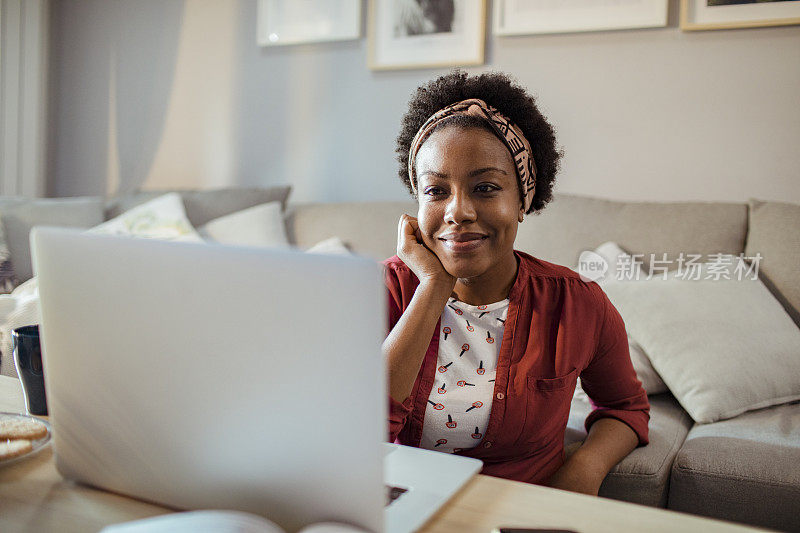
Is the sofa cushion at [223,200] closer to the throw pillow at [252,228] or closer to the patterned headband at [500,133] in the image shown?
the throw pillow at [252,228]

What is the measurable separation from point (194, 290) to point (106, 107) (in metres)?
3.40

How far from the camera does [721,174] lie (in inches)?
94.8

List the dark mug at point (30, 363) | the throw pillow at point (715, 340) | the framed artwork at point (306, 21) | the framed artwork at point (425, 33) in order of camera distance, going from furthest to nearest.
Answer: the framed artwork at point (306, 21), the framed artwork at point (425, 33), the throw pillow at point (715, 340), the dark mug at point (30, 363)

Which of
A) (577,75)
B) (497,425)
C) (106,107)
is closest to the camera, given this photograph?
(497,425)

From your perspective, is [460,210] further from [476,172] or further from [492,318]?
[492,318]

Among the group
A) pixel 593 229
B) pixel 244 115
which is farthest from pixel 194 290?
pixel 244 115

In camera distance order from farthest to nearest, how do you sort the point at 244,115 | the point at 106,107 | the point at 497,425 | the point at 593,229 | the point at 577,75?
the point at 106,107
the point at 244,115
the point at 577,75
the point at 593,229
the point at 497,425

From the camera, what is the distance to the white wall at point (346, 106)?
237 cm

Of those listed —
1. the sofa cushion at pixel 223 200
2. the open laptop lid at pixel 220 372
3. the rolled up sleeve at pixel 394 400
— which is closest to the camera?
the open laptop lid at pixel 220 372

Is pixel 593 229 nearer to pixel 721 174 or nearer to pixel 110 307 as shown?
pixel 721 174

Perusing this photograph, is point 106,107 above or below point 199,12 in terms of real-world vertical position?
below

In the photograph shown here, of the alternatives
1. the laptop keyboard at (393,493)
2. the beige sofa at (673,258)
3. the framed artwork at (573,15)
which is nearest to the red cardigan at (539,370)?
the beige sofa at (673,258)

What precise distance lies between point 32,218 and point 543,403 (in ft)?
8.04

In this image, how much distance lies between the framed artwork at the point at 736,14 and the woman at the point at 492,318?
57.5 inches
